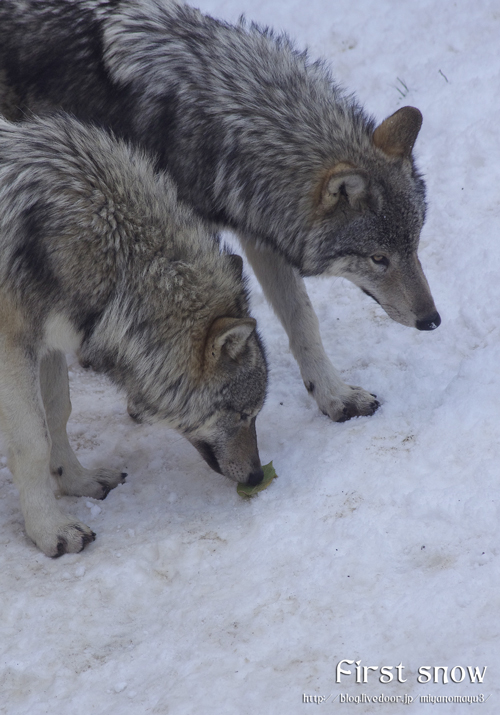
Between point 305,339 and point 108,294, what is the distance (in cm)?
159

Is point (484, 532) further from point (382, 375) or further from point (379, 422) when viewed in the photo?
point (382, 375)

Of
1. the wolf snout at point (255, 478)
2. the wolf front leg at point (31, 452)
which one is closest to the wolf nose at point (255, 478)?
the wolf snout at point (255, 478)

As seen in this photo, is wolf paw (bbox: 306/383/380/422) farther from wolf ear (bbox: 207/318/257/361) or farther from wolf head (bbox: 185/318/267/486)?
wolf ear (bbox: 207/318/257/361)

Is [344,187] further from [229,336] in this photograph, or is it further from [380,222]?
[229,336]

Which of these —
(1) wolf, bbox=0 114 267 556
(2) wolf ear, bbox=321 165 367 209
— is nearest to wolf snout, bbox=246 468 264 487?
(1) wolf, bbox=0 114 267 556

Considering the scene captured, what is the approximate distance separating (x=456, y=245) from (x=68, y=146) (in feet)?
9.80

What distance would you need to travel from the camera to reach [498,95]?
6.10m

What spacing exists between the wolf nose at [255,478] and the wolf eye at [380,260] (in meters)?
1.30

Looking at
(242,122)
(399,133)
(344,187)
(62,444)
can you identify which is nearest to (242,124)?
(242,122)

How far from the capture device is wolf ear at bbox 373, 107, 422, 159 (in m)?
4.02

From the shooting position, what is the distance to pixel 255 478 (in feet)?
12.8

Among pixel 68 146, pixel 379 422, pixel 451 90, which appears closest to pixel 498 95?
pixel 451 90

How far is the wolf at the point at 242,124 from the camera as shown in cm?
398

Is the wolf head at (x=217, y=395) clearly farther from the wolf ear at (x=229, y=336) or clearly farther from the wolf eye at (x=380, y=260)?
the wolf eye at (x=380, y=260)
